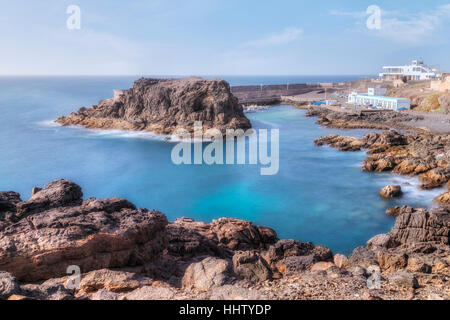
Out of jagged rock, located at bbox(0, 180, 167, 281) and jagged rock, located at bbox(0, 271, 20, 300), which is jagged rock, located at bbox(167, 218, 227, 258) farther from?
jagged rock, located at bbox(0, 271, 20, 300)

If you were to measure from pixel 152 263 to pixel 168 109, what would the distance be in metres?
35.0

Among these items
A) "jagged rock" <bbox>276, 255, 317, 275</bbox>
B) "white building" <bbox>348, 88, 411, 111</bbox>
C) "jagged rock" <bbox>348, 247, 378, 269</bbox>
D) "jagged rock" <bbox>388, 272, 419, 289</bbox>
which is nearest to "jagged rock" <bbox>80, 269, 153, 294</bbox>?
"jagged rock" <bbox>276, 255, 317, 275</bbox>

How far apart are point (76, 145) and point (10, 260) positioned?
30.0 m

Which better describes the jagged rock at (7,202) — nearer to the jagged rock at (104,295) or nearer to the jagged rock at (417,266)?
the jagged rock at (104,295)

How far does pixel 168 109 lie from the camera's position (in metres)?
42.0

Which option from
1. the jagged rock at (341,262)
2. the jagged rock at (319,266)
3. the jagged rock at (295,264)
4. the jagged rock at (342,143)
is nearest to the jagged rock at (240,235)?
the jagged rock at (295,264)

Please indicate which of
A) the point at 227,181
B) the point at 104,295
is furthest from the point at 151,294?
the point at 227,181

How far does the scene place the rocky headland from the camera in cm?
631

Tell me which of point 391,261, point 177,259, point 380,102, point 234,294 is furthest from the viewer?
point 380,102

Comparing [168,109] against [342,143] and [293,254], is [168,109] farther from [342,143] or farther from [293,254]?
[293,254]
